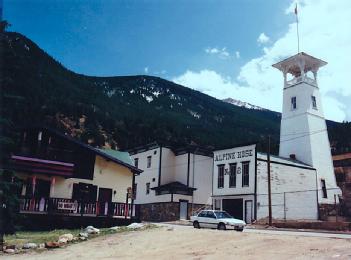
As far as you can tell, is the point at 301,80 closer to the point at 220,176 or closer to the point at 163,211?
the point at 220,176

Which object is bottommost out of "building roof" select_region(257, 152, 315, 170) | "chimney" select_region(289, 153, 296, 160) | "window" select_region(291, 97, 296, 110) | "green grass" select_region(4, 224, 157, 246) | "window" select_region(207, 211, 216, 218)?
"green grass" select_region(4, 224, 157, 246)

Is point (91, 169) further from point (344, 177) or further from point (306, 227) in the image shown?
point (344, 177)

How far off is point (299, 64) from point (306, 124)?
739 cm

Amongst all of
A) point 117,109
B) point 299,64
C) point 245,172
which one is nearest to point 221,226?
point 245,172

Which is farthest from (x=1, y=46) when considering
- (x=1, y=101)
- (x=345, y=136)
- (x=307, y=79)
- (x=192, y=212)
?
(x=345, y=136)

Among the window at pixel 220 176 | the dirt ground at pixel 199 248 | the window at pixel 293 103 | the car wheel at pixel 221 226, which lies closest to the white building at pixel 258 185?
the window at pixel 220 176

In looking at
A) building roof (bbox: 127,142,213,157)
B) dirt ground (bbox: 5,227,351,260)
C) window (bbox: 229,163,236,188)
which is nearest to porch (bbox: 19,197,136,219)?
dirt ground (bbox: 5,227,351,260)

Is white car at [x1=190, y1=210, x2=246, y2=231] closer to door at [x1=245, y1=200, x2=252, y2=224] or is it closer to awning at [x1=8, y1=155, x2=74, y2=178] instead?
awning at [x1=8, y1=155, x2=74, y2=178]

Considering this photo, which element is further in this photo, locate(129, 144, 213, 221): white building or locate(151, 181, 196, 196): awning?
locate(129, 144, 213, 221): white building

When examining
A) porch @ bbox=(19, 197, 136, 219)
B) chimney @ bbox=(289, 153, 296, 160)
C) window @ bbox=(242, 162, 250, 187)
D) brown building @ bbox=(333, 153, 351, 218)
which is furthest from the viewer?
brown building @ bbox=(333, 153, 351, 218)

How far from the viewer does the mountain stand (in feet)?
165

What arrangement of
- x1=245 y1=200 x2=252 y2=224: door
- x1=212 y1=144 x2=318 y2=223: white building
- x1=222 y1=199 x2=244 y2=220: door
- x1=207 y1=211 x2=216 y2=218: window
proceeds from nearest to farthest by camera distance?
x1=207 y1=211 x2=216 y2=218: window
x1=245 y1=200 x2=252 y2=224: door
x1=212 y1=144 x2=318 y2=223: white building
x1=222 y1=199 x2=244 y2=220: door

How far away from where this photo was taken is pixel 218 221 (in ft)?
→ 89.6

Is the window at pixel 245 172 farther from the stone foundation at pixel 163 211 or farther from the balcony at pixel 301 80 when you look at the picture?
the balcony at pixel 301 80
